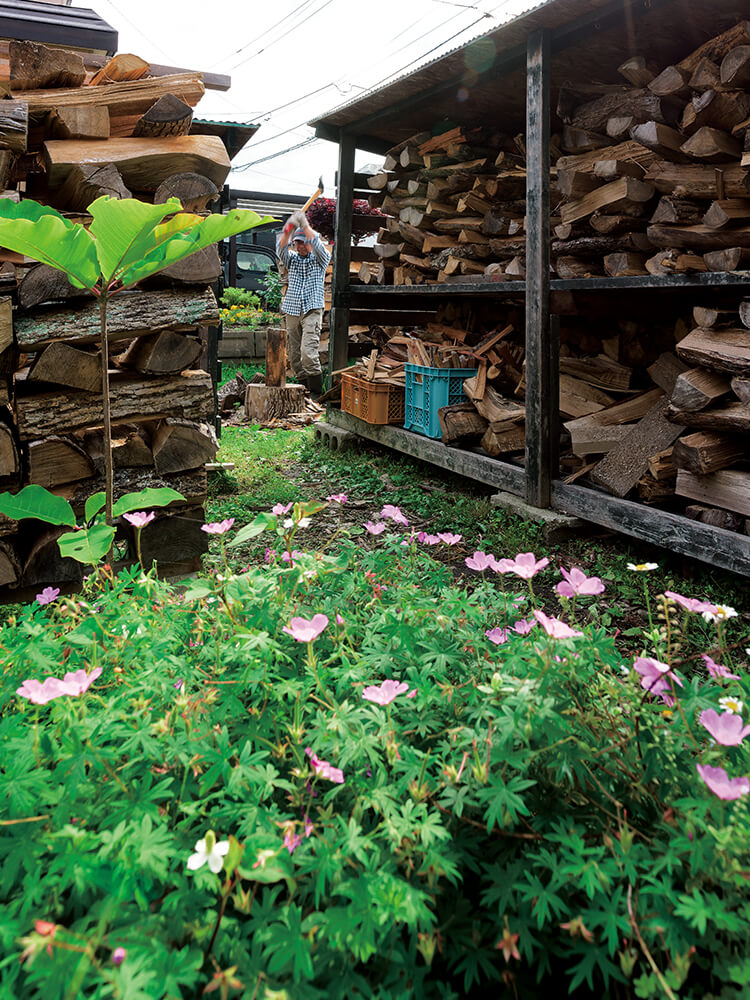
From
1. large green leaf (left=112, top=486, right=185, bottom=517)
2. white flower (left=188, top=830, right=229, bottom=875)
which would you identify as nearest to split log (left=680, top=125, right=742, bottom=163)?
large green leaf (left=112, top=486, right=185, bottom=517)

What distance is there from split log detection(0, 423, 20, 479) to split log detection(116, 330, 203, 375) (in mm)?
593

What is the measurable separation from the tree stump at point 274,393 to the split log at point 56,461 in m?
6.05

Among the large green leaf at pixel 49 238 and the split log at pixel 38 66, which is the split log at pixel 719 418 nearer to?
the large green leaf at pixel 49 238

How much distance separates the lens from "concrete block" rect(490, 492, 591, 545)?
4.43 meters

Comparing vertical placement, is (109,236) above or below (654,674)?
above

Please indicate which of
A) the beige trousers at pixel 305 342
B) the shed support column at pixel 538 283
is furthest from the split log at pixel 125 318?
the beige trousers at pixel 305 342

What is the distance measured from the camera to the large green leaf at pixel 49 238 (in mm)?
1933

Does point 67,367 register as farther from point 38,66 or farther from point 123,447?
point 38,66

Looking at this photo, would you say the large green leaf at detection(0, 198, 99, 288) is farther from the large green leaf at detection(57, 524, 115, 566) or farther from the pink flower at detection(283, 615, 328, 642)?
the pink flower at detection(283, 615, 328, 642)

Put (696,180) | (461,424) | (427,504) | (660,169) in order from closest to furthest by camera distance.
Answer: (696,180) < (660,169) < (427,504) < (461,424)

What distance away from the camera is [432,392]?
5863 mm

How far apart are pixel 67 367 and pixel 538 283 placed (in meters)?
2.77

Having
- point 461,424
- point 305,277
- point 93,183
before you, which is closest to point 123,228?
point 93,183

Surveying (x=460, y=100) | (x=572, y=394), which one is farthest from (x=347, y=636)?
(x=460, y=100)
